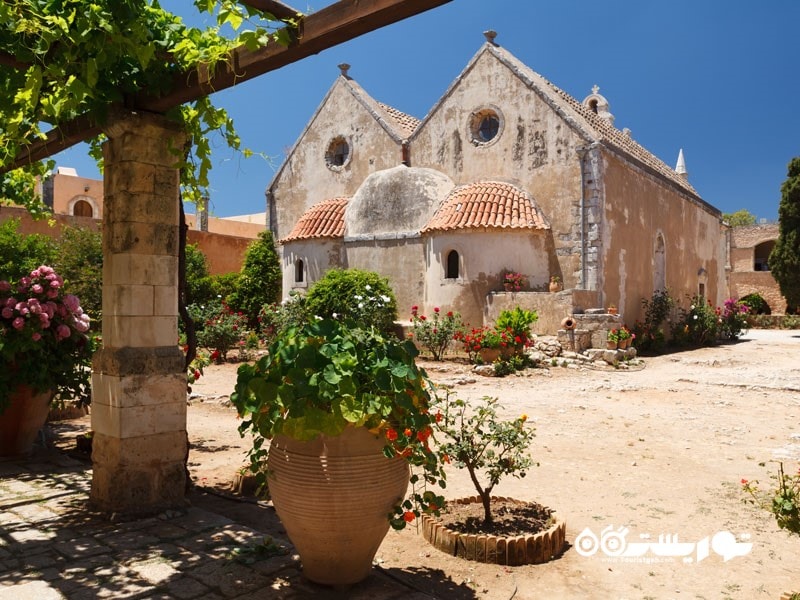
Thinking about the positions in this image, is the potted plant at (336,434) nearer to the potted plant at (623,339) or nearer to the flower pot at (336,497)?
the flower pot at (336,497)

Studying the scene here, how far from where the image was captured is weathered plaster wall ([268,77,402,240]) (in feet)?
65.1

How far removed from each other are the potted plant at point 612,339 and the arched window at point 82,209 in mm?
26640

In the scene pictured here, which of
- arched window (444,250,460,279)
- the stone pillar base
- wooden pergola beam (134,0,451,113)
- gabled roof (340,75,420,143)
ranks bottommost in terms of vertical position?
the stone pillar base

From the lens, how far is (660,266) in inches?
793

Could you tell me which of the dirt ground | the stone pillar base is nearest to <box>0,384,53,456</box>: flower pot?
the dirt ground

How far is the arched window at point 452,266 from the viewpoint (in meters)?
16.4

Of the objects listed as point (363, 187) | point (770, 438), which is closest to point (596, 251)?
point (363, 187)

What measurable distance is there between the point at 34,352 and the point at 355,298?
384 inches

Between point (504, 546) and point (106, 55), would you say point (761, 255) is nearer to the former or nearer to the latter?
point (504, 546)

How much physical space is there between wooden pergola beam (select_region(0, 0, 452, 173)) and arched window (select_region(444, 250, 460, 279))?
11799 mm

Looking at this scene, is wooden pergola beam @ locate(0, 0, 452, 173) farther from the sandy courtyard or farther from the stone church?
the stone church

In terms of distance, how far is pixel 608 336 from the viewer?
48.7 feet

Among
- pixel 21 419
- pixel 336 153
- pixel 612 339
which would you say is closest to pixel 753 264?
pixel 612 339

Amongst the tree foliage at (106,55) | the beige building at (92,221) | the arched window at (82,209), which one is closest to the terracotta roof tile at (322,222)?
the beige building at (92,221)
